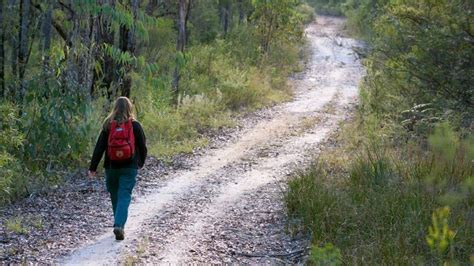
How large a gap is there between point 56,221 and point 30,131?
217 centimetres

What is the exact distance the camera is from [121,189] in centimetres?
658

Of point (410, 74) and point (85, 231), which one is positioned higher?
point (410, 74)

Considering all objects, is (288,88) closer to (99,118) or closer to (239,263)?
(99,118)

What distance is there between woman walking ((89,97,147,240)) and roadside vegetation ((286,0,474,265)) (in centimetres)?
210

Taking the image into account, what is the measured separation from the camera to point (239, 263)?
244 inches

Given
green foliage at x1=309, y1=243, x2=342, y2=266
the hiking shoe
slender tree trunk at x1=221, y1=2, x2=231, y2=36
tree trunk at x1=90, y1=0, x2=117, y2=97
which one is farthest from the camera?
slender tree trunk at x1=221, y1=2, x2=231, y2=36

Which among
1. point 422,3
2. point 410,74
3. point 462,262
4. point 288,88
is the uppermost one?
point 422,3

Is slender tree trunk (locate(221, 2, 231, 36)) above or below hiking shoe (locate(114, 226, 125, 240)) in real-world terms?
above

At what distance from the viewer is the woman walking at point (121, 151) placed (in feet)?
21.4

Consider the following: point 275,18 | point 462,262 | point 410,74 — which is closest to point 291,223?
point 462,262

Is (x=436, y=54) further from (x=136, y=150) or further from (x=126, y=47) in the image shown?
(x=126, y=47)

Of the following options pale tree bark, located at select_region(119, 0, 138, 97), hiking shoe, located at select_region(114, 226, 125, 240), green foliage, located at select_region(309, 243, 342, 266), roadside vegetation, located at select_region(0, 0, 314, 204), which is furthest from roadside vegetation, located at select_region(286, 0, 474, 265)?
pale tree bark, located at select_region(119, 0, 138, 97)

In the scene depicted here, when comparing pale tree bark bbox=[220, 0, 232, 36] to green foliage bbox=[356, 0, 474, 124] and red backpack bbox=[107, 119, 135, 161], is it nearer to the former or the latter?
green foliage bbox=[356, 0, 474, 124]

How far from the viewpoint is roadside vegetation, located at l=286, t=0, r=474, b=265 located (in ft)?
18.3
